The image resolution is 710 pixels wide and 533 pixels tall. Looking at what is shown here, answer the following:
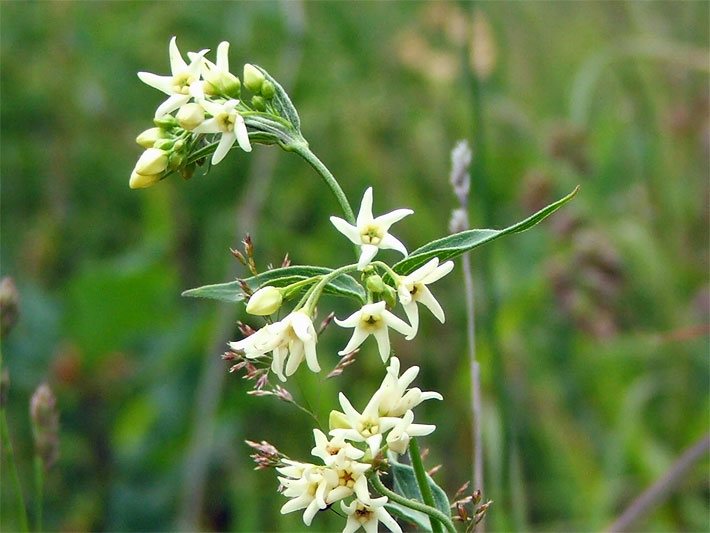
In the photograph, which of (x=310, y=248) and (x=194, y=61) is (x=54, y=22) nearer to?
(x=310, y=248)

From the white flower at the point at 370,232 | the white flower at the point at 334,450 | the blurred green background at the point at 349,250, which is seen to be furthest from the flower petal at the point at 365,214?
the blurred green background at the point at 349,250

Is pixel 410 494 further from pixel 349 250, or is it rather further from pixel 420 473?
pixel 349 250

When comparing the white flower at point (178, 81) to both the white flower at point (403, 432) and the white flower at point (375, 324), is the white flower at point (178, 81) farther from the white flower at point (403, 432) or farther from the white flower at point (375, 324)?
the white flower at point (403, 432)

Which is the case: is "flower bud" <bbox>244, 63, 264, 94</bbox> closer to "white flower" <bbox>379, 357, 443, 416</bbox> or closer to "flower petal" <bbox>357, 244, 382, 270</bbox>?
"flower petal" <bbox>357, 244, 382, 270</bbox>

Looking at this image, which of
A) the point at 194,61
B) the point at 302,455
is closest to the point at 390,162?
the point at 302,455

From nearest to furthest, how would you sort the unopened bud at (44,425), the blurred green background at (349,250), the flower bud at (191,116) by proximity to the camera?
the flower bud at (191,116) < the unopened bud at (44,425) < the blurred green background at (349,250)

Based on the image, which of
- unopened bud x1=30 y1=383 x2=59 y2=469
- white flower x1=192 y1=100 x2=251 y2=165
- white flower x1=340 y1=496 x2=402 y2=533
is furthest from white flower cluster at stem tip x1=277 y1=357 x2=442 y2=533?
unopened bud x1=30 y1=383 x2=59 y2=469

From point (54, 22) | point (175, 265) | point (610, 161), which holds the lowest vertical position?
point (175, 265)
